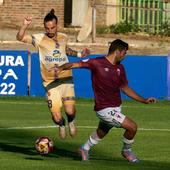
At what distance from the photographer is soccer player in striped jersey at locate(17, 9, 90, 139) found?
18.4 metres

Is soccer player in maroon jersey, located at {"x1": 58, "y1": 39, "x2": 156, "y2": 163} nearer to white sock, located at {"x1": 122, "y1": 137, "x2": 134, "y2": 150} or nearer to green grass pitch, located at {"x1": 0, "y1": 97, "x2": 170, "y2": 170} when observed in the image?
white sock, located at {"x1": 122, "y1": 137, "x2": 134, "y2": 150}

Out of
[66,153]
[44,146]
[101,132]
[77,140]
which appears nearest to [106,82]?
[101,132]

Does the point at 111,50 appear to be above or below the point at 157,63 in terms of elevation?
above

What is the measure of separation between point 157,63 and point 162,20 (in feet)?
32.3

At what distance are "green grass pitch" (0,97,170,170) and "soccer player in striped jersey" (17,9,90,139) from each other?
701mm

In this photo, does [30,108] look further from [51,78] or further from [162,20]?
[162,20]

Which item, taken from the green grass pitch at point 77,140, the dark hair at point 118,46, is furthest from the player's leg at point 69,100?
the dark hair at point 118,46

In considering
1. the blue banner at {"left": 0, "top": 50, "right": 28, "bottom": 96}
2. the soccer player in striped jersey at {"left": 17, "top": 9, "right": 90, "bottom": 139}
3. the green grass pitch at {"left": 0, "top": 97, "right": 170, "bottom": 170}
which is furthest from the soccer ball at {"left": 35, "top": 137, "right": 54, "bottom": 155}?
the blue banner at {"left": 0, "top": 50, "right": 28, "bottom": 96}

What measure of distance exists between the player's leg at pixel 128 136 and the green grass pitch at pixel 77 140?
19 cm

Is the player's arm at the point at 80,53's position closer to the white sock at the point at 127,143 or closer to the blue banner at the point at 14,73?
the white sock at the point at 127,143

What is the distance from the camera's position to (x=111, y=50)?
16172 mm

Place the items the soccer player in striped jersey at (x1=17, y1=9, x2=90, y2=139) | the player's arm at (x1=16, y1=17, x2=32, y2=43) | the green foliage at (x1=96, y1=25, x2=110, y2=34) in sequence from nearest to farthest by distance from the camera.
→ the player's arm at (x1=16, y1=17, x2=32, y2=43) < the soccer player in striped jersey at (x1=17, y1=9, x2=90, y2=139) < the green foliage at (x1=96, y1=25, x2=110, y2=34)

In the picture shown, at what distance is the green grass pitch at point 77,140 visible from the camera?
1591 cm

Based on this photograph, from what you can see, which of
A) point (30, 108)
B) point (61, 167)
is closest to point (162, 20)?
point (30, 108)
